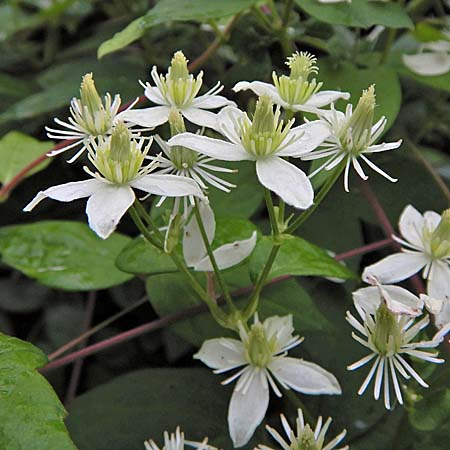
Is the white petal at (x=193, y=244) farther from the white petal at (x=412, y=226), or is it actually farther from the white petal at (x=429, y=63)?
the white petal at (x=429, y=63)

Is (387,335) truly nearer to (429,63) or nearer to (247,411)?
(247,411)

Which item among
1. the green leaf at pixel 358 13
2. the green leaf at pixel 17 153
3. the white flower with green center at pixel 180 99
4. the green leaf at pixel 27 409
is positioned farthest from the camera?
the green leaf at pixel 17 153

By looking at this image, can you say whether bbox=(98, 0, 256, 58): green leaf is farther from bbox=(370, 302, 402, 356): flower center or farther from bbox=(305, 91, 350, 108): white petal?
bbox=(370, 302, 402, 356): flower center

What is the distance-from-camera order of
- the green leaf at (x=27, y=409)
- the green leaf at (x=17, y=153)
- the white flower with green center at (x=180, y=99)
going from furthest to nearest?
the green leaf at (x=17, y=153) → the white flower with green center at (x=180, y=99) → the green leaf at (x=27, y=409)

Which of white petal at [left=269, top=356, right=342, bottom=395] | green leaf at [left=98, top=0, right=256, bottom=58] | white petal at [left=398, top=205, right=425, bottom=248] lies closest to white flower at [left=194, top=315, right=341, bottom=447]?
white petal at [left=269, top=356, right=342, bottom=395]

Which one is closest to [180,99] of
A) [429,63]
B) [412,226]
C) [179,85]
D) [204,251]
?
[179,85]

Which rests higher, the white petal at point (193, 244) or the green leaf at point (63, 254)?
the white petal at point (193, 244)

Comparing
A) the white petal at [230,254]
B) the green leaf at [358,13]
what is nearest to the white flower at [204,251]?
the white petal at [230,254]

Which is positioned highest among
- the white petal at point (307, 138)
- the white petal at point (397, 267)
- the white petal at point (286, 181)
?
the white petal at point (307, 138)
